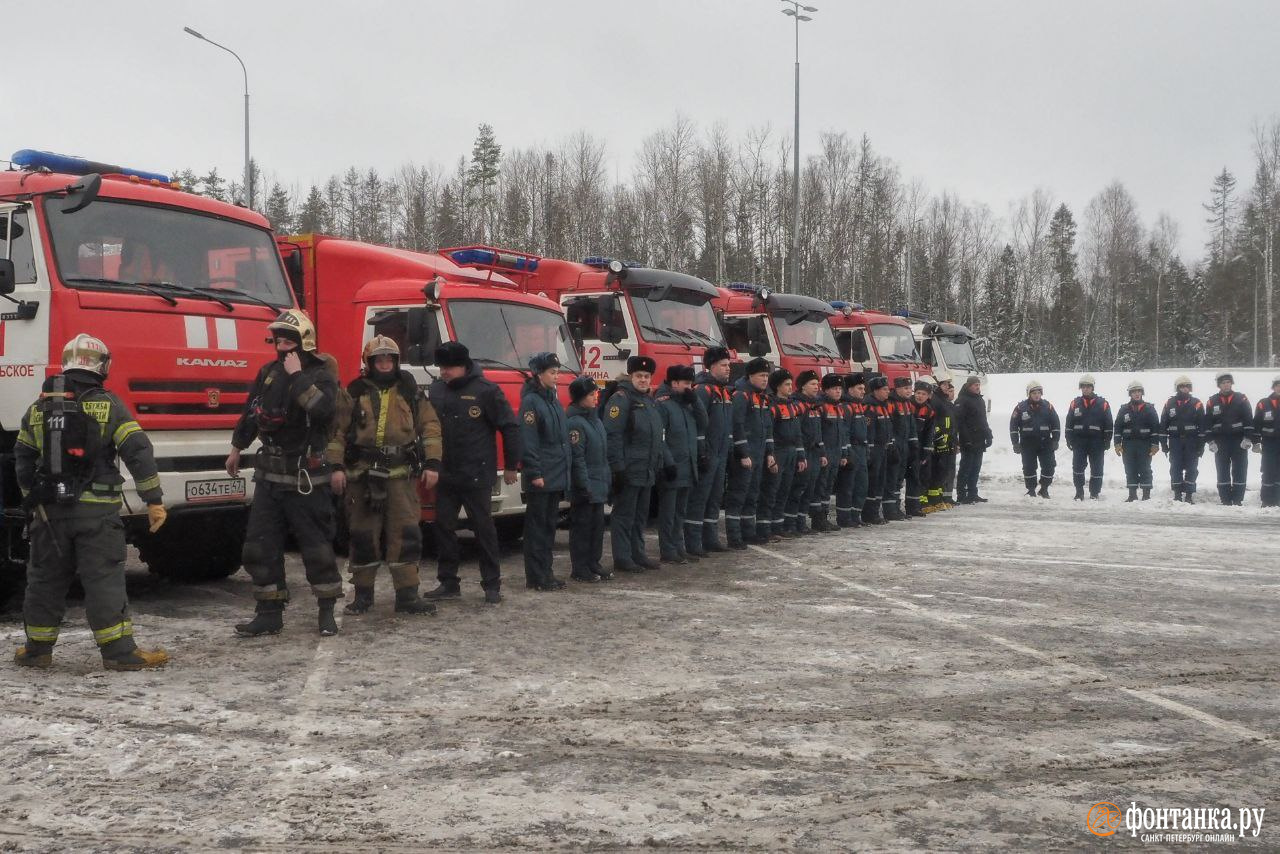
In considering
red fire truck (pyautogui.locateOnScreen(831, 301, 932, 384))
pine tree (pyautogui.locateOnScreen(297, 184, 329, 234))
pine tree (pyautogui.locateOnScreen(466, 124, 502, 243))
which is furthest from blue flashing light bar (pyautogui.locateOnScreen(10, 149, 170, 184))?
pine tree (pyautogui.locateOnScreen(297, 184, 329, 234))

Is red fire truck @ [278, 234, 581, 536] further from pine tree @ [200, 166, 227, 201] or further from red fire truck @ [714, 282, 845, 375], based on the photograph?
pine tree @ [200, 166, 227, 201]

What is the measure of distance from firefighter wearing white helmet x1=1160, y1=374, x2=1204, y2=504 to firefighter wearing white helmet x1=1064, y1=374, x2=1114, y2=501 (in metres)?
0.85

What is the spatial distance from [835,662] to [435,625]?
2.68m

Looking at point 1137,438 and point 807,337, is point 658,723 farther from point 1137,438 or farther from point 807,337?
point 1137,438

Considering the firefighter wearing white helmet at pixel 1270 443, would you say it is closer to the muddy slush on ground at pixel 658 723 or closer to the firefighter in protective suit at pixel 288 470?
the muddy slush on ground at pixel 658 723

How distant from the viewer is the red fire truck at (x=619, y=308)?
12.3 meters

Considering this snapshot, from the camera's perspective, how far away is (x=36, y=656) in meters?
5.79

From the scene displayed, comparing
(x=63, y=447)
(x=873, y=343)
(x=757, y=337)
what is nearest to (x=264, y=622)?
(x=63, y=447)

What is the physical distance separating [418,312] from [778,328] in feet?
24.2

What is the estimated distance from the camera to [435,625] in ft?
23.2

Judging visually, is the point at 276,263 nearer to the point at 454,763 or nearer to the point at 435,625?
the point at 435,625

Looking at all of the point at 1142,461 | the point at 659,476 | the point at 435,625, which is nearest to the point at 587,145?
the point at 1142,461

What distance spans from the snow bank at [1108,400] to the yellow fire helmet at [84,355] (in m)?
15.3

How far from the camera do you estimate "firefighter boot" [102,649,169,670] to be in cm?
577
